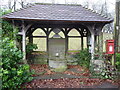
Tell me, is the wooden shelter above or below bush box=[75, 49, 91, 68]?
above

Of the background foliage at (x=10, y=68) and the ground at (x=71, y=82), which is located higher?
the background foliage at (x=10, y=68)

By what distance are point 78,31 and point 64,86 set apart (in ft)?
11.8

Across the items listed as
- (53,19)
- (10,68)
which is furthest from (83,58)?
(10,68)

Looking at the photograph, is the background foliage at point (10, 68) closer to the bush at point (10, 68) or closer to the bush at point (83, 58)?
the bush at point (10, 68)

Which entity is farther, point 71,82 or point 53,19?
point 53,19

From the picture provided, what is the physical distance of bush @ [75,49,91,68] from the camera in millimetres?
4772

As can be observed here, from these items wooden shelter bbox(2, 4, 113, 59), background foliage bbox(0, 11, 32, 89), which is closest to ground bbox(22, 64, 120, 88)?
background foliage bbox(0, 11, 32, 89)

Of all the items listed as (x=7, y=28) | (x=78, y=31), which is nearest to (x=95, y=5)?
(x=78, y=31)

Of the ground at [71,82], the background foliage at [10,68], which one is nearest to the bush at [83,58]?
the ground at [71,82]

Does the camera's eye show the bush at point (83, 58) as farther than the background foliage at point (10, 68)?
Yes

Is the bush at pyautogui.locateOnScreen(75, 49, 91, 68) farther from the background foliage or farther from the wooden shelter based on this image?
the background foliage

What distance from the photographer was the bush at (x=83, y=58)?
15.7 ft

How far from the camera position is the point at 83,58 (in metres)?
5.14

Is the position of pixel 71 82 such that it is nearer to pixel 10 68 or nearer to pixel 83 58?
pixel 10 68
